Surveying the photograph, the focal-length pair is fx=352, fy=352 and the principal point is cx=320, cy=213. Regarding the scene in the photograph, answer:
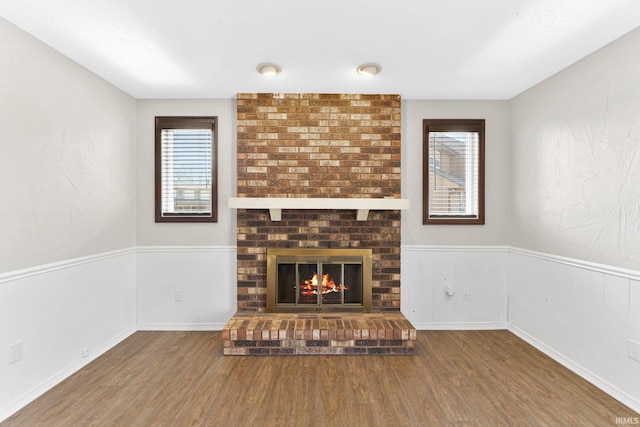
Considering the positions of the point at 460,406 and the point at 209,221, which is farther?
the point at 209,221

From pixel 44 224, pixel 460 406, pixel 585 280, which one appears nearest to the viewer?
pixel 460 406

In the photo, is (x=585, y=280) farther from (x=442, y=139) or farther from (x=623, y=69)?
(x=442, y=139)

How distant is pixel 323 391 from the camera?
239cm

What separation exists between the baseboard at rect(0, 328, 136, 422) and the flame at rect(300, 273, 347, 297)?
180 cm

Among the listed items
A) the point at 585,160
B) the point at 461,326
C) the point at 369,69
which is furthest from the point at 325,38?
the point at 461,326

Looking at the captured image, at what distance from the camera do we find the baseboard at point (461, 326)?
367 centimetres

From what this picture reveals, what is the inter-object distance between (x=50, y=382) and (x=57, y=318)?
0.43 meters

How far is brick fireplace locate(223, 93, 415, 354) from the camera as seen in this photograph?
11.6 ft

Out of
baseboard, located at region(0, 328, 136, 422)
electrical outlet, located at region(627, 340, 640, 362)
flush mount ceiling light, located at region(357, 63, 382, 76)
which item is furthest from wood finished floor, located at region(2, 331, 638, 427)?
flush mount ceiling light, located at region(357, 63, 382, 76)

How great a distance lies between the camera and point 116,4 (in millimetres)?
1996

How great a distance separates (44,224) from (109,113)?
1.24 metres

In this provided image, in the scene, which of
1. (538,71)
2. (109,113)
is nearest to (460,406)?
(538,71)

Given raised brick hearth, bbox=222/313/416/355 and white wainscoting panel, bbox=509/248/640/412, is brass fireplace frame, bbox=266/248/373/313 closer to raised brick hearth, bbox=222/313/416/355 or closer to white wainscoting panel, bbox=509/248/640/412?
raised brick hearth, bbox=222/313/416/355

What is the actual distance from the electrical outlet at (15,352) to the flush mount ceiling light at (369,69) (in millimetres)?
3069
